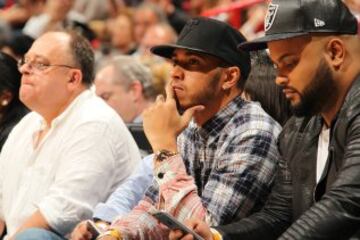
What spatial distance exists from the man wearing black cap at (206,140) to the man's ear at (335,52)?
21.7 inches

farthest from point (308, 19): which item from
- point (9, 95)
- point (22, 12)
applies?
point (22, 12)

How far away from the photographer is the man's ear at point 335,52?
2988mm

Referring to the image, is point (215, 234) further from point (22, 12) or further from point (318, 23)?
point (22, 12)

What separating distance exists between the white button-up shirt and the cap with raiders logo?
51.7 inches

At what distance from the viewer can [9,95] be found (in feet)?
16.3

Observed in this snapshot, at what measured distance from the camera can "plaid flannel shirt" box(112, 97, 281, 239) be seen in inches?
127

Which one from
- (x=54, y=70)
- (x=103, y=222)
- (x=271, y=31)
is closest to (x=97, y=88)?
(x=54, y=70)

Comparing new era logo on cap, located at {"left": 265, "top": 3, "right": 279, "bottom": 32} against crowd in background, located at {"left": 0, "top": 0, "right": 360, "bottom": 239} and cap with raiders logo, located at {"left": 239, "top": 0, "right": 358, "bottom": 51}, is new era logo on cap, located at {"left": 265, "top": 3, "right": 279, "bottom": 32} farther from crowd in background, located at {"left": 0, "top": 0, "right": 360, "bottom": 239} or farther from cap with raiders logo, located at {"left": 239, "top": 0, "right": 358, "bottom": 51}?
crowd in background, located at {"left": 0, "top": 0, "right": 360, "bottom": 239}

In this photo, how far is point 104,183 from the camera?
4168 millimetres

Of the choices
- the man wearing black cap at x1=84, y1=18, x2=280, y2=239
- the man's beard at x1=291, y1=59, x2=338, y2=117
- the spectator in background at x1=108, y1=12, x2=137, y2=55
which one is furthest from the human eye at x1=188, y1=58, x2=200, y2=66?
the spectator in background at x1=108, y1=12, x2=137, y2=55

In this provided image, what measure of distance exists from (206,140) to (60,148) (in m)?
0.90

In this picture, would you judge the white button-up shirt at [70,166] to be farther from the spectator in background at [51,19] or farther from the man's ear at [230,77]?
the spectator in background at [51,19]

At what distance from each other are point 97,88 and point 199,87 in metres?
2.47

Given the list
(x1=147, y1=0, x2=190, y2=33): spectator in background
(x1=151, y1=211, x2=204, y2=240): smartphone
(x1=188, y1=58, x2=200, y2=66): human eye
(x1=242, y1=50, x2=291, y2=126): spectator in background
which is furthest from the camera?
(x1=147, y1=0, x2=190, y2=33): spectator in background
